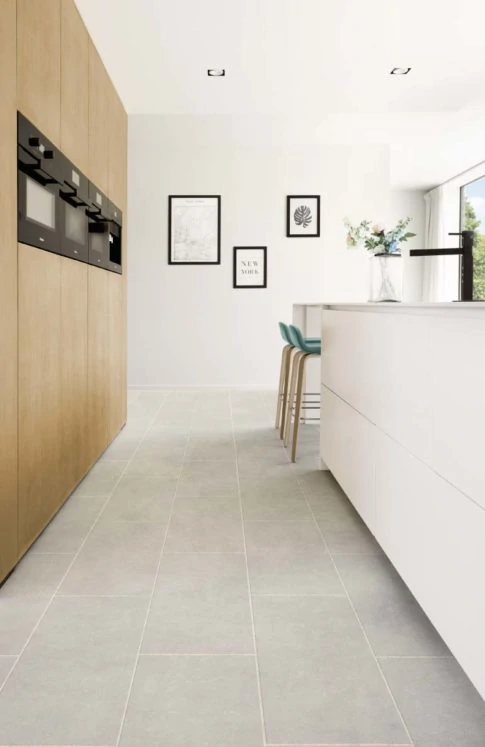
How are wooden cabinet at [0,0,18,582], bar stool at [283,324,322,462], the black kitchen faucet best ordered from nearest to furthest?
wooden cabinet at [0,0,18,582] < the black kitchen faucet < bar stool at [283,324,322,462]

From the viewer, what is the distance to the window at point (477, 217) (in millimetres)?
8406

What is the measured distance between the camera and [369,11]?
154 inches

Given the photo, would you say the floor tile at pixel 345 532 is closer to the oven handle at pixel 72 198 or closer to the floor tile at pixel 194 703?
the floor tile at pixel 194 703

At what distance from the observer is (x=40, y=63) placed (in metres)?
2.52

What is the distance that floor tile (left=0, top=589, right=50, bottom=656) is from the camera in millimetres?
1783

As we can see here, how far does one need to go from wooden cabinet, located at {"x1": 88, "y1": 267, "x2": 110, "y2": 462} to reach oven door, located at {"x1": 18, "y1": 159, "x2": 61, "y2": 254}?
2.68 feet

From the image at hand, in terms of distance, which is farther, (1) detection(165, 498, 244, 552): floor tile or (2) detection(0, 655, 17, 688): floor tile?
(1) detection(165, 498, 244, 552): floor tile

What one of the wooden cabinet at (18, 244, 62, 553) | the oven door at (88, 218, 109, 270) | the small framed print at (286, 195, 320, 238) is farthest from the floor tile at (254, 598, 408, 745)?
the small framed print at (286, 195, 320, 238)

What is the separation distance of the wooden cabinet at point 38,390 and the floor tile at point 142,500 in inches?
10.3

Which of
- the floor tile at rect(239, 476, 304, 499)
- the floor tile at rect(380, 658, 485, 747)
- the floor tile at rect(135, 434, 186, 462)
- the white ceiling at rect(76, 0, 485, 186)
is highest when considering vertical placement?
the white ceiling at rect(76, 0, 485, 186)

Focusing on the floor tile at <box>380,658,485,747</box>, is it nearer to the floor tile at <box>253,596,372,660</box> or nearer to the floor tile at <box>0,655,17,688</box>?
the floor tile at <box>253,596,372,660</box>

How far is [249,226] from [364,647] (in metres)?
6.15

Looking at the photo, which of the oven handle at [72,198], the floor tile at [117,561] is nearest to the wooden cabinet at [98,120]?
the oven handle at [72,198]

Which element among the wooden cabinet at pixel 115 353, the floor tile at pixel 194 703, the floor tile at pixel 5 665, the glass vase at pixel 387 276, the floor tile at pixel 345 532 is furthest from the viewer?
the wooden cabinet at pixel 115 353
